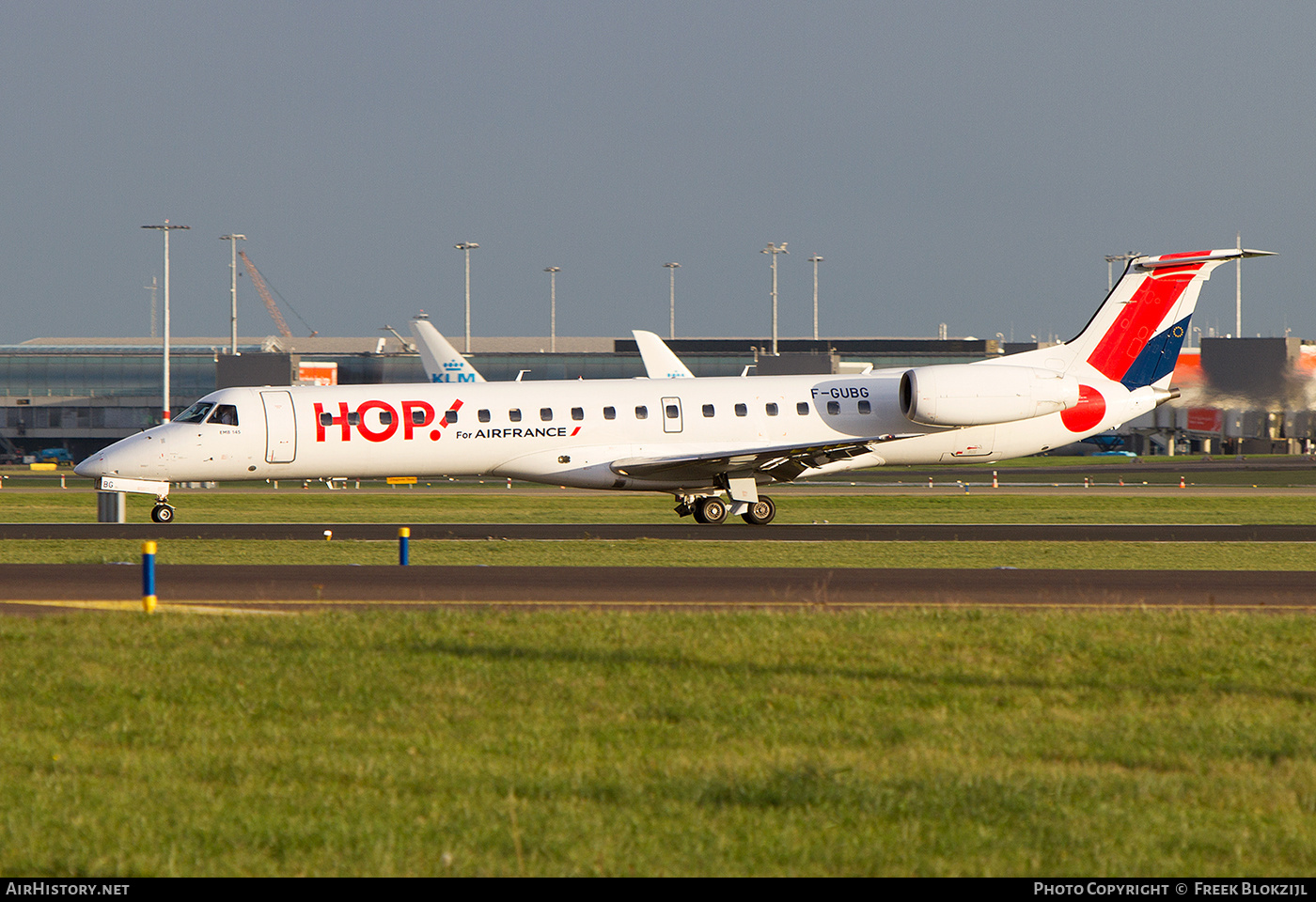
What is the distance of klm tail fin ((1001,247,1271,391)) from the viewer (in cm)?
3275

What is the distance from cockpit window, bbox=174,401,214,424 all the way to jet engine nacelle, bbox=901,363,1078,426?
16099mm

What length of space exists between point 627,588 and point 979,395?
614 inches

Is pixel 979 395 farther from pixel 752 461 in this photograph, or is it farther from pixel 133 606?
pixel 133 606

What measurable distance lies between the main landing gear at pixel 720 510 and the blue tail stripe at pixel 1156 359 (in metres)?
9.27

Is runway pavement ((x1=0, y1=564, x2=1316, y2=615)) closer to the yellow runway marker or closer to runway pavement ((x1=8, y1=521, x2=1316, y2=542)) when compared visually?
the yellow runway marker

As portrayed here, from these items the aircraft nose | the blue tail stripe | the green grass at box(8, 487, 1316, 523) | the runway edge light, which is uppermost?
the blue tail stripe

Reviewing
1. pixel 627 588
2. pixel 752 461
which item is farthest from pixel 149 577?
pixel 752 461

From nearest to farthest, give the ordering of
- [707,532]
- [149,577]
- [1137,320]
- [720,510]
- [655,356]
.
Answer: [149,577] < [707,532] < [720,510] < [1137,320] < [655,356]

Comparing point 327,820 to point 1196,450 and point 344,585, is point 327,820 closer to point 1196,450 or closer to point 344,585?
point 344,585

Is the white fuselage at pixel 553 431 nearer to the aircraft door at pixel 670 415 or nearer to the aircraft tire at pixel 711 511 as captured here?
the aircraft door at pixel 670 415

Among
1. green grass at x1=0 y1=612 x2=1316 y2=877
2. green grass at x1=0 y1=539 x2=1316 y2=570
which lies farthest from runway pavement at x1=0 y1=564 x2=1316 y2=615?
green grass at x1=0 y1=612 x2=1316 y2=877

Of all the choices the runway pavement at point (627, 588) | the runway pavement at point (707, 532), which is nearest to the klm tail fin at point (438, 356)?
the runway pavement at point (707, 532)

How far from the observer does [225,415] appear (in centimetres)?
3073

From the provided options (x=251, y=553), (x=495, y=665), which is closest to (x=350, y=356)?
(x=251, y=553)
